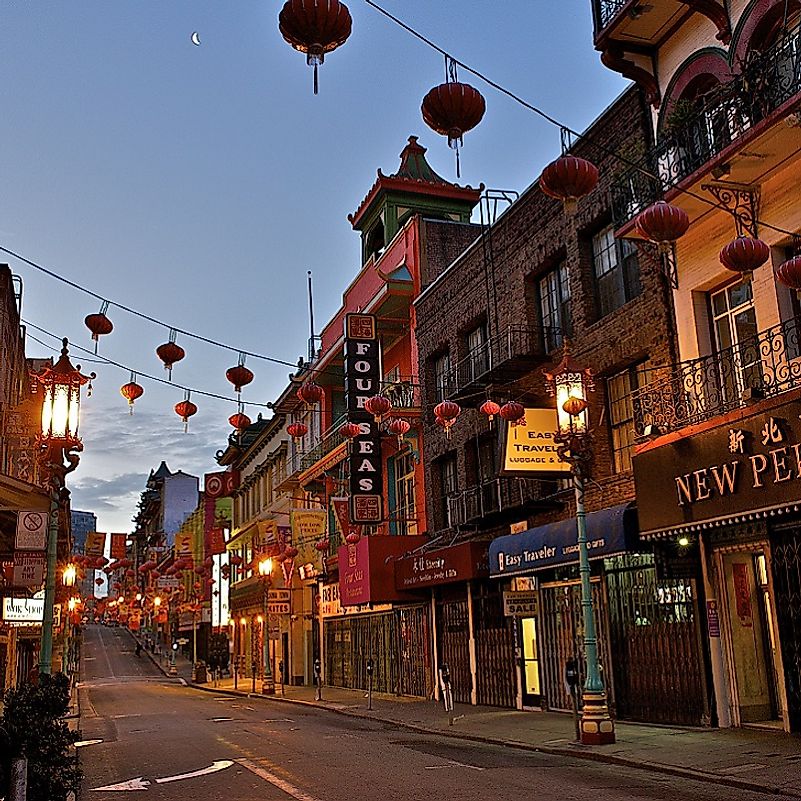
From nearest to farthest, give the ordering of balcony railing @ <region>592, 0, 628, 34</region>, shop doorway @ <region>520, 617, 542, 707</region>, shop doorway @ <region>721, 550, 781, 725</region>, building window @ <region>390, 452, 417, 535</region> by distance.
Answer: shop doorway @ <region>721, 550, 781, 725</region>
balcony railing @ <region>592, 0, 628, 34</region>
shop doorway @ <region>520, 617, 542, 707</region>
building window @ <region>390, 452, 417, 535</region>

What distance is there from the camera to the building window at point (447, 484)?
2770cm

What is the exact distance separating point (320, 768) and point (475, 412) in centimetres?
1371

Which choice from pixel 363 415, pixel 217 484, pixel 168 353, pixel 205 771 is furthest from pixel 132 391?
pixel 217 484

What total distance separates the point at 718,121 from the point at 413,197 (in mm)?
21280

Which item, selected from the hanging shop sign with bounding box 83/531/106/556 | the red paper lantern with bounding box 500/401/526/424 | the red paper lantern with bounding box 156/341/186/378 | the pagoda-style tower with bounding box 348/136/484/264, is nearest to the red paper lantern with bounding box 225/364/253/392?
the red paper lantern with bounding box 156/341/186/378

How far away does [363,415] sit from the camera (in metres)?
31.5

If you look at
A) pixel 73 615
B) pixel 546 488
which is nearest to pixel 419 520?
pixel 546 488

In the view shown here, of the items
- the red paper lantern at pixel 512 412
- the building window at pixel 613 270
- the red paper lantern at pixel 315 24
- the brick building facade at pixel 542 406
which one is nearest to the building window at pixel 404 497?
the brick building facade at pixel 542 406

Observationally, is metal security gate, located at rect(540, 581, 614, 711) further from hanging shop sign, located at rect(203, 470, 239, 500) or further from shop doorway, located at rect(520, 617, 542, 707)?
hanging shop sign, located at rect(203, 470, 239, 500)

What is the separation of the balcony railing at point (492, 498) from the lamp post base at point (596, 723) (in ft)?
21.7

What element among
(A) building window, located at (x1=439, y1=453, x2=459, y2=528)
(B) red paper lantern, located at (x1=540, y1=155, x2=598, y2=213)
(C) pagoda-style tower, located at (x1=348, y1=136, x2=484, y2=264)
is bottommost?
(A) building window, located at (x1=439, y1=453, x2=459, y2=528)

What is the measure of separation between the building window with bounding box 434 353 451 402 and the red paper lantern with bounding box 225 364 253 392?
32.5ft

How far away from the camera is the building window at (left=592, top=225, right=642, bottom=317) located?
64.1ft

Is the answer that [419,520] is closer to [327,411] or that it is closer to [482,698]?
[482,698]
